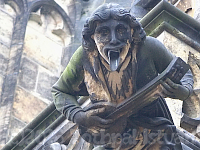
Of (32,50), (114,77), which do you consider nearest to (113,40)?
(114,77)

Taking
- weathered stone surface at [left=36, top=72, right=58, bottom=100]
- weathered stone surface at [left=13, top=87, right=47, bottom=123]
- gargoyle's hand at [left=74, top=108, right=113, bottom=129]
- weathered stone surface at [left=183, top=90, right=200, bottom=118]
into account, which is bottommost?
weathered stone surface at [left=13, top=87, right=47, bottom=123]

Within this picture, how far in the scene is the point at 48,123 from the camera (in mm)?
7227

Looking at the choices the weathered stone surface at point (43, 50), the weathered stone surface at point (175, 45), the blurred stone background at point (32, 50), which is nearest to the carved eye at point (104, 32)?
the weathered stone surface at point (175, 45)

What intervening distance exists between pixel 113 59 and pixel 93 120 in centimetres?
40

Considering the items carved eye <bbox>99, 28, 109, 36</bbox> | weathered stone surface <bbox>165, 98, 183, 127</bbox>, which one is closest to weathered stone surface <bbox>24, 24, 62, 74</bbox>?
weathered stone surface <bbox>165, 98, 183, 127</bbox>

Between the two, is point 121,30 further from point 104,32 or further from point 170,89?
point 170,89

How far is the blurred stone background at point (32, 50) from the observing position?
10438mm

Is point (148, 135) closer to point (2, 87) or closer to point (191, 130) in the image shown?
point (191, 130)

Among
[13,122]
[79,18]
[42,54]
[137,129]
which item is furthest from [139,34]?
[79,18]

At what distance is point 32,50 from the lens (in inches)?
444

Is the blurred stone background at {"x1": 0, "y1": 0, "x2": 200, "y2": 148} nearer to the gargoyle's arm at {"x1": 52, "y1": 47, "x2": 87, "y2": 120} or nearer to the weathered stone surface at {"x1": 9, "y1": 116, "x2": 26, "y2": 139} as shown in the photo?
the weathered stone surface at {"x1": 9, "y1": 116, "x2": 26, "y2": 139}

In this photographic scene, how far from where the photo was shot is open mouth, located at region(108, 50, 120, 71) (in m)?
5.31

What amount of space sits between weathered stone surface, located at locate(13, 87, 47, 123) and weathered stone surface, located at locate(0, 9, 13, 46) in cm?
83

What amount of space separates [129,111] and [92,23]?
0.57 meters
